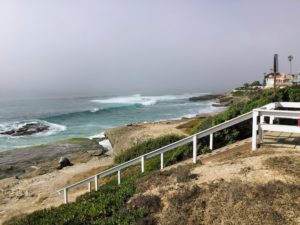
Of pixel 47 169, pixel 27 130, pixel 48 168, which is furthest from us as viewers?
pixel 27 130

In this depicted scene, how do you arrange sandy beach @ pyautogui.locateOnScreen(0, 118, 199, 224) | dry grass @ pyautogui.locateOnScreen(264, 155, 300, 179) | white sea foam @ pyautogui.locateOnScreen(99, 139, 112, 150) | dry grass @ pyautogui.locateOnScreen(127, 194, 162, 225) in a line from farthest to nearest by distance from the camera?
white sea foam @ pyautogui.locateOnScreen(99, 139, 112, 150)
sandy beach @ pyautogui.locateOnScreen(0, 118, 199, 224)
dry grass @ pyautogui.locateOnScreen(264, 155, 300, 179)
dry grass @ pyautogui.locateOnScreen(127, 194, 162, 225)

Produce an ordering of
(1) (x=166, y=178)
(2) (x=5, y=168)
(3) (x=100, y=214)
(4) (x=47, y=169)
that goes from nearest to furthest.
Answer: (3) (x=100, y=214) → (1) (x=166, y=178) → (4) (x=47, y=169) → (2) (x=5, y=168)

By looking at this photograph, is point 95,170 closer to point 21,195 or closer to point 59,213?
point 21,195

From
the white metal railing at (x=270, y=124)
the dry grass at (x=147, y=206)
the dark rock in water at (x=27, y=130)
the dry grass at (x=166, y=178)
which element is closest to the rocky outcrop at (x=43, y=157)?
the dark rock in water at (x=27, y=130)

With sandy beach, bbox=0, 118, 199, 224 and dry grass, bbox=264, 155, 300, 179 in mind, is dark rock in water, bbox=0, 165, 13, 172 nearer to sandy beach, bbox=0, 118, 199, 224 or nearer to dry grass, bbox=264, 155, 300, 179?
sandy beach, bbox=0, 118, 199, 224

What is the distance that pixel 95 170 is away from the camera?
19312mm

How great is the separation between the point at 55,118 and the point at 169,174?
178 feet

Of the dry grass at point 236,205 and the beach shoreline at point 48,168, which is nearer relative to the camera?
the dry grass at point 236,205

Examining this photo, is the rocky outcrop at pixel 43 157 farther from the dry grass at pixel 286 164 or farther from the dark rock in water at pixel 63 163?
the dry grass at pixel 286 164

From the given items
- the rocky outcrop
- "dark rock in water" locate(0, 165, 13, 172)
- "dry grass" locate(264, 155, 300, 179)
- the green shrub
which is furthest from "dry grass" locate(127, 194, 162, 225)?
"dark rock in water" locate(0, 165, 13, 172)

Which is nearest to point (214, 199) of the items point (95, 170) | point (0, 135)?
point (95, 170)

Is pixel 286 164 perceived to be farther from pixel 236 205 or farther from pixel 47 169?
pixel 47 169

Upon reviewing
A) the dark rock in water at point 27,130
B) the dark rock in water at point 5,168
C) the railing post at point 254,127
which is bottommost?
the dark rock in water at point 27,130

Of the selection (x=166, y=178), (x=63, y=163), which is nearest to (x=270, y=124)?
(x=166, y=178)
